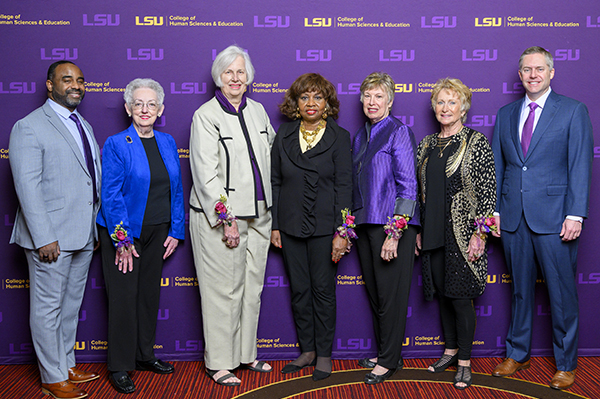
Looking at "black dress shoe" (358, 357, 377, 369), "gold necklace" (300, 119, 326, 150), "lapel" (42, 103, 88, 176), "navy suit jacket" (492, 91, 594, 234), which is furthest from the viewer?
"black dress shoe" (358, 357, 377, 369)

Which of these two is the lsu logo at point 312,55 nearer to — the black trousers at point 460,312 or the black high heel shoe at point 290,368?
the black trousers at point 460,312

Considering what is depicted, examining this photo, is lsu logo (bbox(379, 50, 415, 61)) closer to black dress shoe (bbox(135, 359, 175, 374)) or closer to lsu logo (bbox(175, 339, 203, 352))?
lsu logo (bbox(175, 339, 203, 352))

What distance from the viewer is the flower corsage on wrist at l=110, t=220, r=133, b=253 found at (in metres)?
2.65

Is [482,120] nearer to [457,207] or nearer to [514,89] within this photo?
[514,89]

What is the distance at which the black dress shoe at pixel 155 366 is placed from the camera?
119 inches

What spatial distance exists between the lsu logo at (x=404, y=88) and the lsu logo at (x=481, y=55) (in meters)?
0.42

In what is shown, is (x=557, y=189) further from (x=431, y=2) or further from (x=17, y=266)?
(x=17, y=266)

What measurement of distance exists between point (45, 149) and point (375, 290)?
2196 mm

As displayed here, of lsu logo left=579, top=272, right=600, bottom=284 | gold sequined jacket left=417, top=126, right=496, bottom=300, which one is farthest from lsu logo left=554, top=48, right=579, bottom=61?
lsu logo left=579, top=272, right=600, bottom=284

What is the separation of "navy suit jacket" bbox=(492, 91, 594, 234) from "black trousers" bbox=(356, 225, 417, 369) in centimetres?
72

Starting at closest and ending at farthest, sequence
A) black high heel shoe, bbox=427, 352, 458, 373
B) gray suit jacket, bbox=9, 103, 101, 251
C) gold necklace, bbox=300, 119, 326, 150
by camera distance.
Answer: gray suit jacket, bbox=9, 103, 101, 251
gold necklace, bbox=300, 119, 326, 150
black high heel shoe, bbox=427, 352, 458, 373

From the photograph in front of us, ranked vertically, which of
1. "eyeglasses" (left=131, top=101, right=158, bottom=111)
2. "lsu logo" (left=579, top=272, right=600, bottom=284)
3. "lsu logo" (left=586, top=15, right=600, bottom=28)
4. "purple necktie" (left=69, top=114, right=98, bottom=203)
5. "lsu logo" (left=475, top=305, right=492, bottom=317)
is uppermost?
"lsu logo" (left=586, top=15, right=600, bottom=28)

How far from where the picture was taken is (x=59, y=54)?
3092 millimetres

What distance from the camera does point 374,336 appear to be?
129 inches
